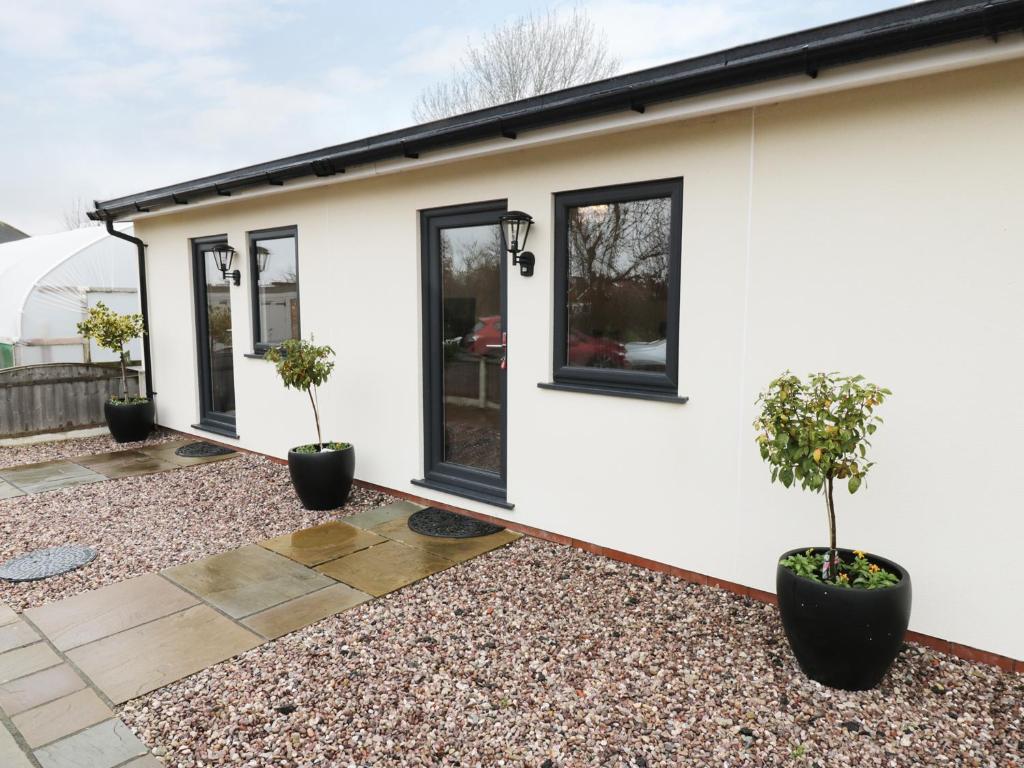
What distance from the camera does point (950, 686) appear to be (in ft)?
8.96

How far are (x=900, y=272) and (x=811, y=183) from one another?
23.8 inches

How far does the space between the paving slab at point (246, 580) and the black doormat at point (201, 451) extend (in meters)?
2.99

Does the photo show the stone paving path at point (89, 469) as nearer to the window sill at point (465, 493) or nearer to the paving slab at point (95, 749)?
the window sill at point (465, 493)

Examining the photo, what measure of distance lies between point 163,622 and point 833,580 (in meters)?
3.23

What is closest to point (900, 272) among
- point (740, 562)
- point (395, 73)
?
Answer: point (740, 562)

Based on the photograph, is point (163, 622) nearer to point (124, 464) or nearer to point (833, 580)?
point (833, 580)

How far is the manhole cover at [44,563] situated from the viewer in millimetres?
3924

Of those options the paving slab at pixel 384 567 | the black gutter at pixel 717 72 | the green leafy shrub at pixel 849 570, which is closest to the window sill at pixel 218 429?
the black gutter at pixel 717 72

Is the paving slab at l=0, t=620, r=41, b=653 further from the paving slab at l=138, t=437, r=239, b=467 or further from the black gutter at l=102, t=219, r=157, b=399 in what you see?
the black gutter at l=102, t=219, r=157, b=399

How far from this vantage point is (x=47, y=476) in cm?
624

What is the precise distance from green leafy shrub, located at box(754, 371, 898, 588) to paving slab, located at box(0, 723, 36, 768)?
3.00 metres

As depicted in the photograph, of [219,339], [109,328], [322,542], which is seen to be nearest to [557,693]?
[322,542]

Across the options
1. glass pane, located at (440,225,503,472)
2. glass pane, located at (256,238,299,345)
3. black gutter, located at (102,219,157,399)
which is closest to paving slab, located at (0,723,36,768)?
glass pane, located at (440,225,503,472)

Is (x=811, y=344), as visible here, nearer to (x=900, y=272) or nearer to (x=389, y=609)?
(x=900, y=272)
